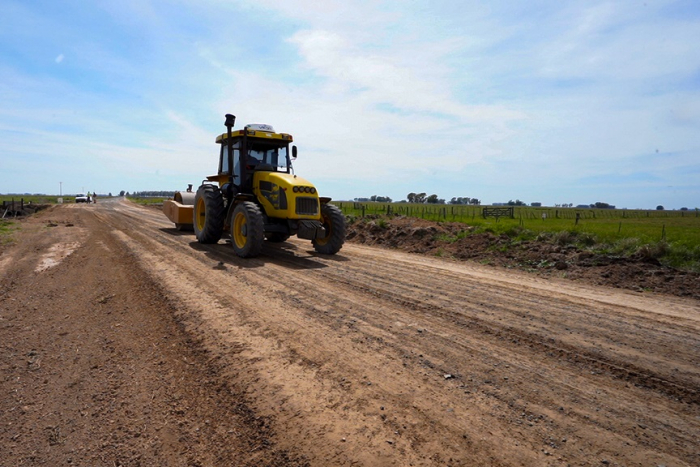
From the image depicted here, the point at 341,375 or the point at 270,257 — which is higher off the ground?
the point at 270,257

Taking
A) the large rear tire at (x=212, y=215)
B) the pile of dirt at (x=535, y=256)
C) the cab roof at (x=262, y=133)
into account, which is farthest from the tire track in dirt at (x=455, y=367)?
the cab roof at (x=262, y=133)

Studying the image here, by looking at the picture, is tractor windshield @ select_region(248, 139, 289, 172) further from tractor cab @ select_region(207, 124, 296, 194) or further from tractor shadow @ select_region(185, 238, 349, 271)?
tractor shadow @ select_region(185, 238, 349, 271)

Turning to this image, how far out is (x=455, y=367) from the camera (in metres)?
3.81

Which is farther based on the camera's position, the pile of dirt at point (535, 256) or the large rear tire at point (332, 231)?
the large rear tire at point (332, 231)

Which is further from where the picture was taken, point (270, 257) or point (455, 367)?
point (270, 257)

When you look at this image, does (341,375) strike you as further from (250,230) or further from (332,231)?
(332,231)

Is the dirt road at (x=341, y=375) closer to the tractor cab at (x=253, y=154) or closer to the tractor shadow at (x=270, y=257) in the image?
the tractor shadow at (x=270, y=257)

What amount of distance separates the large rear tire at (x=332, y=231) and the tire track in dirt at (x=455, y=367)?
348 cm

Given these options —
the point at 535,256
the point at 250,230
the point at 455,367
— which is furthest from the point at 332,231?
the point at 455,367

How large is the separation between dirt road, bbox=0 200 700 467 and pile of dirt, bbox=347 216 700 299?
1.47 meters

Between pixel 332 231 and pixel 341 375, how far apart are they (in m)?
7.29

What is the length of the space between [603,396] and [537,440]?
107cm

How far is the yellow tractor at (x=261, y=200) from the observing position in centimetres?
965

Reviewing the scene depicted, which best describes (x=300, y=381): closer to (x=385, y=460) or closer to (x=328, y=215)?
(x=385, y=460)
